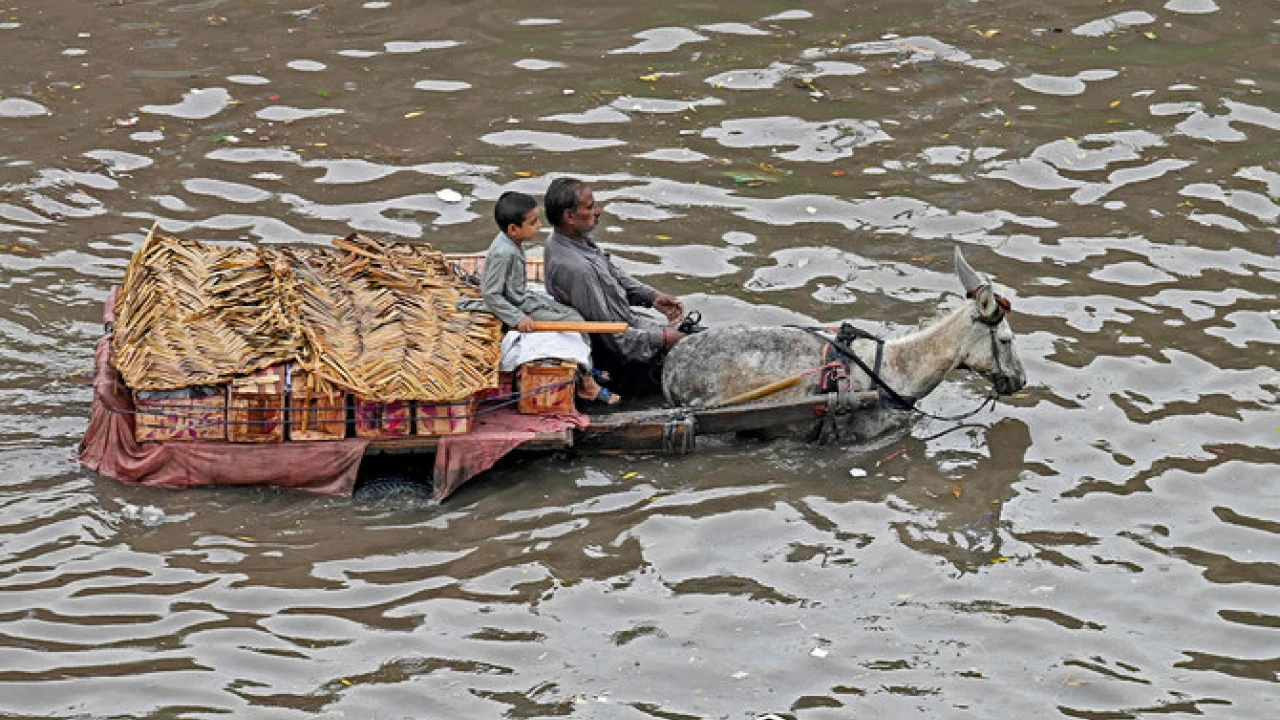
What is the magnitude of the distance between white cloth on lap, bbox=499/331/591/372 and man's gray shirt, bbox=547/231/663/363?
413mm

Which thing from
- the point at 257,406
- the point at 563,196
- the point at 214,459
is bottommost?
the point at 214,459

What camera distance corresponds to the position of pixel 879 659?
7.97 meters

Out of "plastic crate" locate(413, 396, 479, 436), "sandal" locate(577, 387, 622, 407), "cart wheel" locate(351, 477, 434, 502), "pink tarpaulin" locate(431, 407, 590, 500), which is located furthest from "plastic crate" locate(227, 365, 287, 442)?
"sandal" locate(577, 387, 622, 407)

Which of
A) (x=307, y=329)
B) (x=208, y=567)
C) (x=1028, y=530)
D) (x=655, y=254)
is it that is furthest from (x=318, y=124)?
(x=1028, y=530)

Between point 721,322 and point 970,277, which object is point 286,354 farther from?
point 970,277

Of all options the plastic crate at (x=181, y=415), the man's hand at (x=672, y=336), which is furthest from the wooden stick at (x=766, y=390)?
the plastic crate at (x=181, y=415)

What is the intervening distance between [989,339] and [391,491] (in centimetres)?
354

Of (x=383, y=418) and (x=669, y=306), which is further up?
(x=669, y=306)

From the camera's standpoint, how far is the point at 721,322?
1152 centimetres

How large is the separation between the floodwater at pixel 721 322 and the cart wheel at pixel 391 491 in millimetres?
127

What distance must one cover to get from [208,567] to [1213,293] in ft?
23.3

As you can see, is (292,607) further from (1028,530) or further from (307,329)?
(1028,530)

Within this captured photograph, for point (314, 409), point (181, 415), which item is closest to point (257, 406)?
point (314, 409)

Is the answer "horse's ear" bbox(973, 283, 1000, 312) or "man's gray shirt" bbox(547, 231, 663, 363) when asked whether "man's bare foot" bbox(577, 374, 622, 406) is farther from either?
"horse's ear" bbox(973, 283, 1000, 312)
